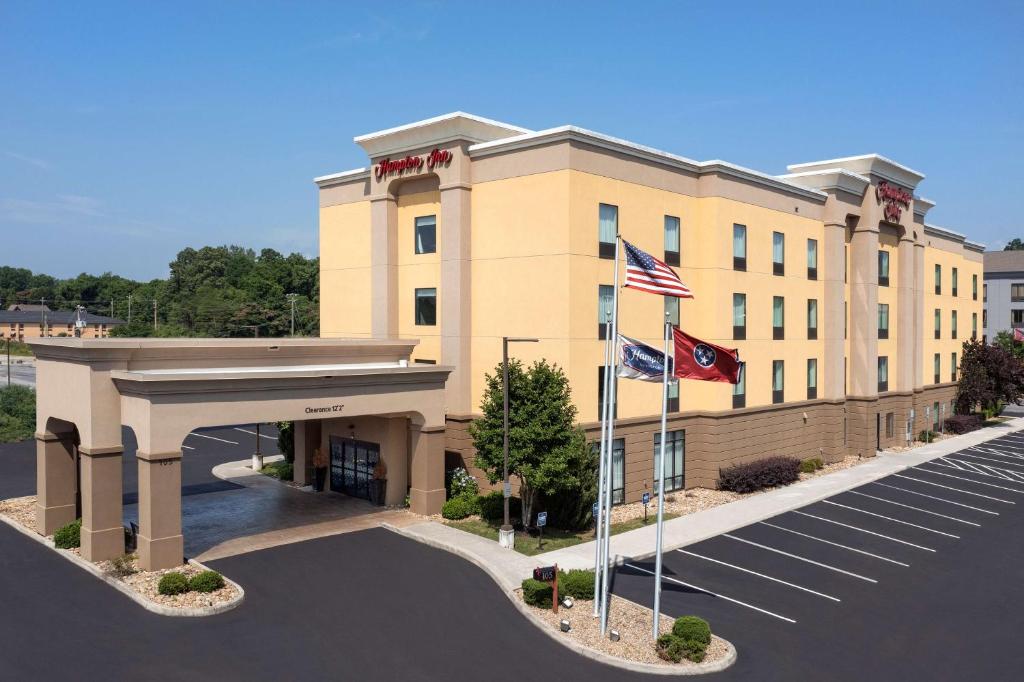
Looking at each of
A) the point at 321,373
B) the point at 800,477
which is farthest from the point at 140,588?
the point at 800,477

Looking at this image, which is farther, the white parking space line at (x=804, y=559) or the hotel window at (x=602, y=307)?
the hotel window at (x=602, y=307)

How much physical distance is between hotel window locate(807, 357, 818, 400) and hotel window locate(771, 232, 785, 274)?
601cm

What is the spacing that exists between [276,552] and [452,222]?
15.4m

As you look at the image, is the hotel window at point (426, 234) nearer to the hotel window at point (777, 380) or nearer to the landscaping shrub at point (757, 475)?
the landscaping shrub at point (757, 475)

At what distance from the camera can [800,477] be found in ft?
137

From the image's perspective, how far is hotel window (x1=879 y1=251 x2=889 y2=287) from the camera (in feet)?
166

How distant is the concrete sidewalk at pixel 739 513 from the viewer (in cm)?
2747

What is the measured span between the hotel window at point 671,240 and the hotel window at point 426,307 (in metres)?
10.5

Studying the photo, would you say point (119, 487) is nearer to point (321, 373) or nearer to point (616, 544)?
point (321, 373)

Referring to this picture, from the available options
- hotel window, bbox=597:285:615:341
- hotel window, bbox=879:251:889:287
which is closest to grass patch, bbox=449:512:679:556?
hotel window, bbox=597:285:615:341

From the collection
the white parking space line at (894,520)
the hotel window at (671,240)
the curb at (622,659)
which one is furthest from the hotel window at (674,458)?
the curb at (622,659)

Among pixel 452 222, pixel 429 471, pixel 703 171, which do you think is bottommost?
pixel 429 471

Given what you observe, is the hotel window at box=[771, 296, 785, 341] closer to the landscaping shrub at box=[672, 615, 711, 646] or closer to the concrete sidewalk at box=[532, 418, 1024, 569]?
the concrete sidewalk at box=[532, 418, 1024, 569]

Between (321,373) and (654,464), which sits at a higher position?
(321,373)
